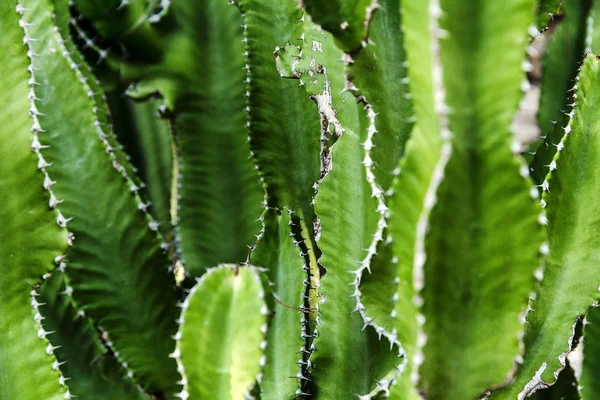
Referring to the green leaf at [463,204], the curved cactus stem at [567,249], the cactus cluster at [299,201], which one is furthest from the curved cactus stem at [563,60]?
the green leaf at [463,204]

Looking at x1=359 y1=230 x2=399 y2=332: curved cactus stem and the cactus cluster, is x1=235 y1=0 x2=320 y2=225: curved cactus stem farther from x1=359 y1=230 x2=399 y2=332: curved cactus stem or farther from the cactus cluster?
x1=359 y1=230 x2=399 y2=332: curved cactus stem

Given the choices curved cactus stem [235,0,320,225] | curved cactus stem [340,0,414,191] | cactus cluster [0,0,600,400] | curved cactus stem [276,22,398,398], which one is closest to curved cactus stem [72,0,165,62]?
cactus cluster [0,0,600,400]

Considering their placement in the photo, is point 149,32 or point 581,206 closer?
point 581,206

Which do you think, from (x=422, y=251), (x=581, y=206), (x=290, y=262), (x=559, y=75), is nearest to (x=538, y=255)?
(x=422, y=251)

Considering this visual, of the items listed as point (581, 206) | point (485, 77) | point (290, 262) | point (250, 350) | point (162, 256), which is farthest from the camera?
point (162, 256)

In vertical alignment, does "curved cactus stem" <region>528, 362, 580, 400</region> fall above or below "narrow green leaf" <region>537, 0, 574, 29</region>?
below

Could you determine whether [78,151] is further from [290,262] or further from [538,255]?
[538,255]

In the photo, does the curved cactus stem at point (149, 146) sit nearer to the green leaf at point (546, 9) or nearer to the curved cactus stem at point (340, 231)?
the curved cactus stem at point (340, 231)
